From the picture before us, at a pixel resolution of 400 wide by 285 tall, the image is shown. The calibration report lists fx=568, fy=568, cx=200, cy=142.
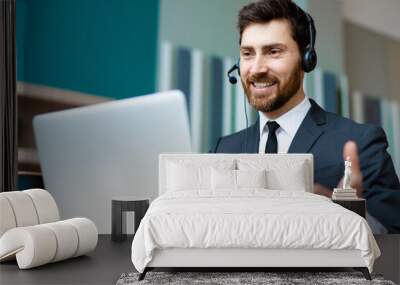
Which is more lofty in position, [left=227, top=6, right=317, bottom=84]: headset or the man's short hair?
the man's short hair

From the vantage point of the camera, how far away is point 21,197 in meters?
4.02

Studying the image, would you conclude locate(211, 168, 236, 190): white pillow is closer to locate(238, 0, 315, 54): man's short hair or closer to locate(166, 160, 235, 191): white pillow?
locate(166, 160, 235, 191): white pillow

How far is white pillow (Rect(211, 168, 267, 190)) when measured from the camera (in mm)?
4562

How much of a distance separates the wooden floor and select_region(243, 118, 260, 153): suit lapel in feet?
4.65

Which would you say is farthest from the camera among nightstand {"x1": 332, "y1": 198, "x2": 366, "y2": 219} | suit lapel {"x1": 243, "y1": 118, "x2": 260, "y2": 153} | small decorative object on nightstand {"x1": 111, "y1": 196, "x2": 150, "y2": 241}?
suit lapel {"x1": 243, "y1": 118, "x2": 260, "y2": 153}

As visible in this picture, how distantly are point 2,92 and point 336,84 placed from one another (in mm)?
3029

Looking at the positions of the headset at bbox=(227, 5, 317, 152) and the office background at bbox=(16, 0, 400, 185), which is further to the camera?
the office background at bbox=(16, 0, 400, 185)

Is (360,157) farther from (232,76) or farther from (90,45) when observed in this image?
(90,45)

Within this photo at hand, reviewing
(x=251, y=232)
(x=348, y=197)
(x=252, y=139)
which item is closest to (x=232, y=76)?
(x=252, y=139)

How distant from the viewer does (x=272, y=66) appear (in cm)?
505

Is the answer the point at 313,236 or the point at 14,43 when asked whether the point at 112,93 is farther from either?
the point at 313,236

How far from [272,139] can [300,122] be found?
29 centimetres

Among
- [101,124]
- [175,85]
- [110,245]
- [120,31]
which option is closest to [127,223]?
[110,245]

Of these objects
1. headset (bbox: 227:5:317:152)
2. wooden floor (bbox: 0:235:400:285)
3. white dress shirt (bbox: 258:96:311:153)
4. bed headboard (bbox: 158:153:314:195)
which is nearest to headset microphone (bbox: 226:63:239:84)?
headset (bbox: 227:5:317:152)
